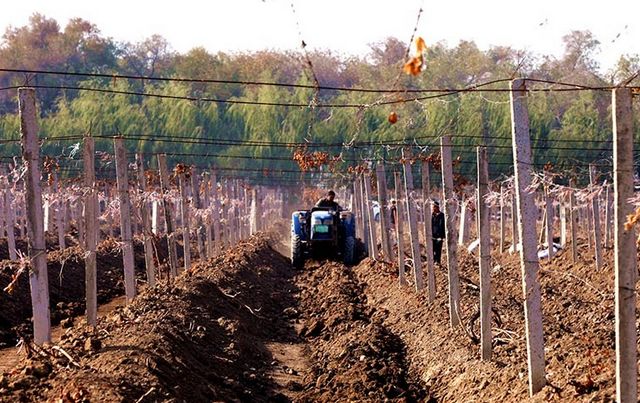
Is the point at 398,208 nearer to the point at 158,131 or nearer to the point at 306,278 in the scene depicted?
the point at 306,278

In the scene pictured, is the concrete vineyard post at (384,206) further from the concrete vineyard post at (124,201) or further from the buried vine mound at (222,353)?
the concrete vineyard post at (124,201)

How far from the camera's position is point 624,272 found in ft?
27.3

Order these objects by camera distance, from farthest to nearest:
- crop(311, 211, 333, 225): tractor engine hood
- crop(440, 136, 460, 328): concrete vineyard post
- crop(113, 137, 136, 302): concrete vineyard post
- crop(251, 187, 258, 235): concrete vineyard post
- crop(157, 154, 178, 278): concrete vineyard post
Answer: crop(251, 187, 258, 235): concrete vineyard post < crop(311, 211, 333, 225): tractor engine hood < crop(157, 154, 178, 278): concrete vineyard post < crop(113, 137, 136, 302): concrete vineyard post < crop(440, 136, 460, 328): concrete vineyard post

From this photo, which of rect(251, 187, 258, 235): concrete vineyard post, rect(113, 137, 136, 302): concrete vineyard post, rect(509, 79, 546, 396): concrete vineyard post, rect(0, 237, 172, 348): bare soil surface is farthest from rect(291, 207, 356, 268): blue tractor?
rect(509, 79, 546, 396): concrete vineyard post

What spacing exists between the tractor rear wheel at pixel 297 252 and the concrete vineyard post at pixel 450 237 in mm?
16370

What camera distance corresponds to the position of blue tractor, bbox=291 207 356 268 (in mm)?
30984

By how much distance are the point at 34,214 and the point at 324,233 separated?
18.5m

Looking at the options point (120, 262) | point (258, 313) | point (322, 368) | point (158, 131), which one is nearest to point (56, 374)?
point (322, 368)

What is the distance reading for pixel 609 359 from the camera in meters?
10.4

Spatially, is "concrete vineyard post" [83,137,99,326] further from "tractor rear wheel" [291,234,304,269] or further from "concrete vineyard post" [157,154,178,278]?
"tractor rear wheel" [291,234,304,269]

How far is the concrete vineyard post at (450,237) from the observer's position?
14852mm

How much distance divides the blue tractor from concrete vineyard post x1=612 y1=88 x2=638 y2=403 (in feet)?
73.7

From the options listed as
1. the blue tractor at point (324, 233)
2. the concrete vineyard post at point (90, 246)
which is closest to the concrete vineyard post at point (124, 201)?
the concrete vineyard post at point (90, 246)

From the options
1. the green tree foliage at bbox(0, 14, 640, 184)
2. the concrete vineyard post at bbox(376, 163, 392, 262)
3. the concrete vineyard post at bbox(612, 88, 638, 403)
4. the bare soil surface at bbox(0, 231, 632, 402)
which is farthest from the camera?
the green tree foliage at bbox(0, 14, 640, 184)
